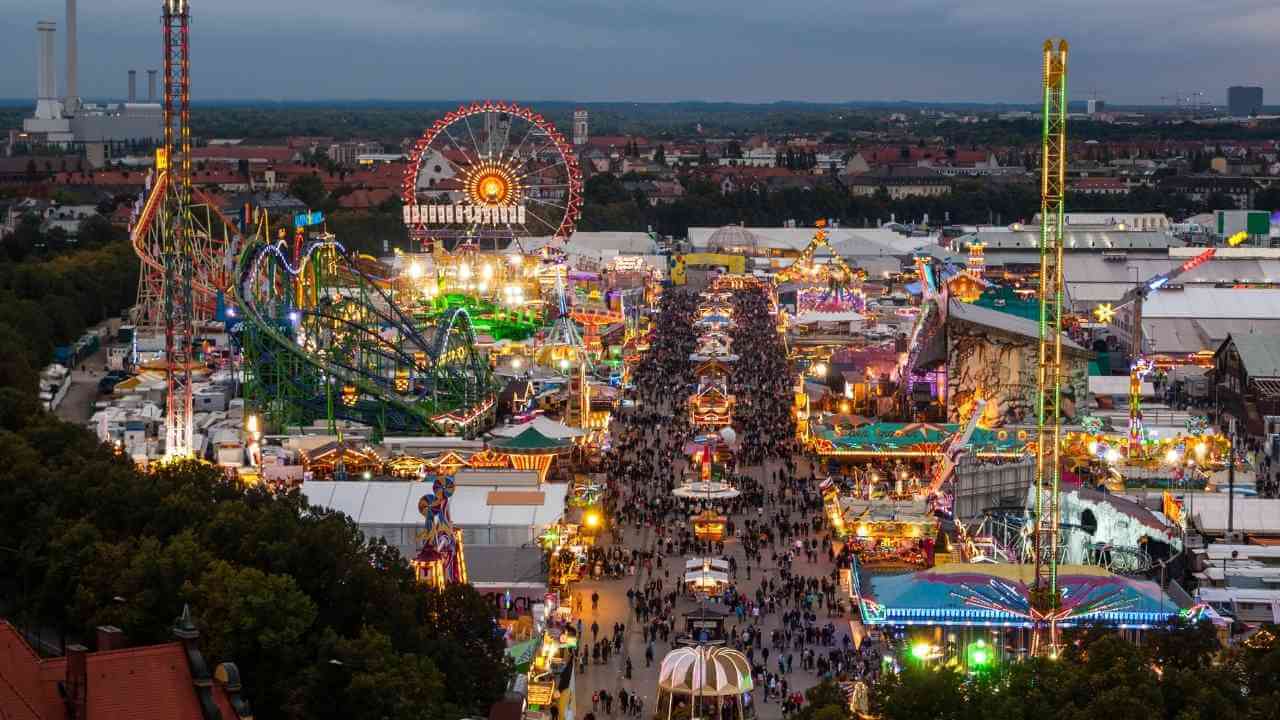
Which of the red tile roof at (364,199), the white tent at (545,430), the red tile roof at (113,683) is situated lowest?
the white tent at (545,430)

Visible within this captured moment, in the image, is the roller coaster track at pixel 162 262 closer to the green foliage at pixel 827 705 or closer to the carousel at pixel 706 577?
the carousel at pixel 706 577

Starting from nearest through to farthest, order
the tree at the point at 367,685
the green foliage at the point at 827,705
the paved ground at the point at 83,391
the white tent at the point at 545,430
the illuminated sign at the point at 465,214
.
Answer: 1. the green foliage at the point at 827,705
2. the tree at the point at 367,685
3. the white tent at the point at 545,430
4. the paved ground at the point at 83,391
5. the illuminated sign at the point at 465,214

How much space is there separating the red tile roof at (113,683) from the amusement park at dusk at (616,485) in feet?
0.13

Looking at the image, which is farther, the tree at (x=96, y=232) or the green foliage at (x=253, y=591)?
the tree at (x=96, y=232)

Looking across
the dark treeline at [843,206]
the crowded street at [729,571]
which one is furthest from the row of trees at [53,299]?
the dark treeline at [843,206]

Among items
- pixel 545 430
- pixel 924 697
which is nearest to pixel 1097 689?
pixel 924 697

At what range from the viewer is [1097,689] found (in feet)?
75.9

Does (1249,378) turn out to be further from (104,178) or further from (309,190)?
(104,178)

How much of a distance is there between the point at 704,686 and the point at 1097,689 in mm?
5908

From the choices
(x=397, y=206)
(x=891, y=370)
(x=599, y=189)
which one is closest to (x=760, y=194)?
(x=599, y=189)

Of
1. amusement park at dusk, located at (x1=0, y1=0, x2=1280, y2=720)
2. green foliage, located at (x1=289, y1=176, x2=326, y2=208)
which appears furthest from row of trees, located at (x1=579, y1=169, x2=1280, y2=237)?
amusement park at dusk, located at (x1=0, y1=0, x2=1280, y2=720)

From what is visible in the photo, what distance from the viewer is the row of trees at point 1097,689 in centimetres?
2245

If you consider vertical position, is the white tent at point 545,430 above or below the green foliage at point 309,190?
below

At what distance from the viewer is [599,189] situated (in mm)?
139125
